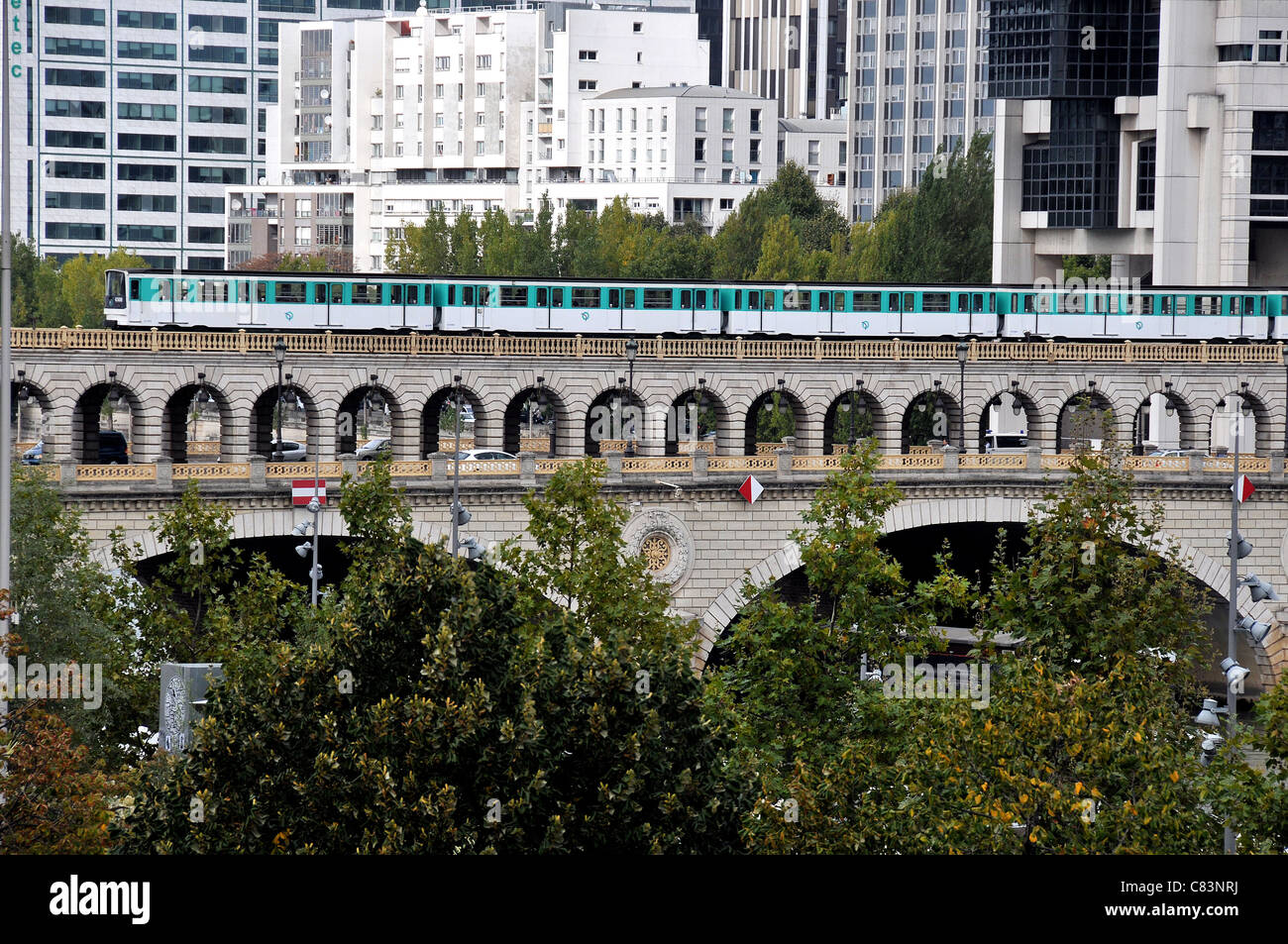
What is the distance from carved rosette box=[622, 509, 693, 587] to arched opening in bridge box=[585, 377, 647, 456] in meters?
4.17

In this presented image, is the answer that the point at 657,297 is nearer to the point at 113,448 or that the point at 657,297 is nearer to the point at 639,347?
the point at 639,347

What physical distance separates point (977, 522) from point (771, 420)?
3174cm

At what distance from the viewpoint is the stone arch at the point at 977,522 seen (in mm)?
70875

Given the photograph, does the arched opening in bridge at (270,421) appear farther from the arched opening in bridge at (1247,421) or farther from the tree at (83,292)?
the tree at (83,292)

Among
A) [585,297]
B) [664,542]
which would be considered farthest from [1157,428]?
[664,542]

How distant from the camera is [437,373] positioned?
7481cm

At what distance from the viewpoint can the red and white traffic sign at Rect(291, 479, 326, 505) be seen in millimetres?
64569

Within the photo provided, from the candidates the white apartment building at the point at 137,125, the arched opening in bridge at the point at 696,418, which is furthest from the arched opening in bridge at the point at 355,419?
the white apartment building at the point at 137,125

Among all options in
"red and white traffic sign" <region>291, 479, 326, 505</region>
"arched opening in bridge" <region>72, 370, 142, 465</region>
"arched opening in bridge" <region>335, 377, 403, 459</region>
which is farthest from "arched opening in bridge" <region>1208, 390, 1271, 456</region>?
"arched opening in bridge" <region>72, 370, 142, 465</region>

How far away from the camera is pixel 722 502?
71.1 m

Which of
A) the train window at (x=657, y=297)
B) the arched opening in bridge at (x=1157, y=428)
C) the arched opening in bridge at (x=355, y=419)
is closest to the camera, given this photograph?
the arched opening in bridge at (x=355, y=419)

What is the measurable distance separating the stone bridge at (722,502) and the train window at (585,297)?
13.3 meters

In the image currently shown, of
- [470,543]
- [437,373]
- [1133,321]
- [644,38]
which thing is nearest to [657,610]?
[470,543]
